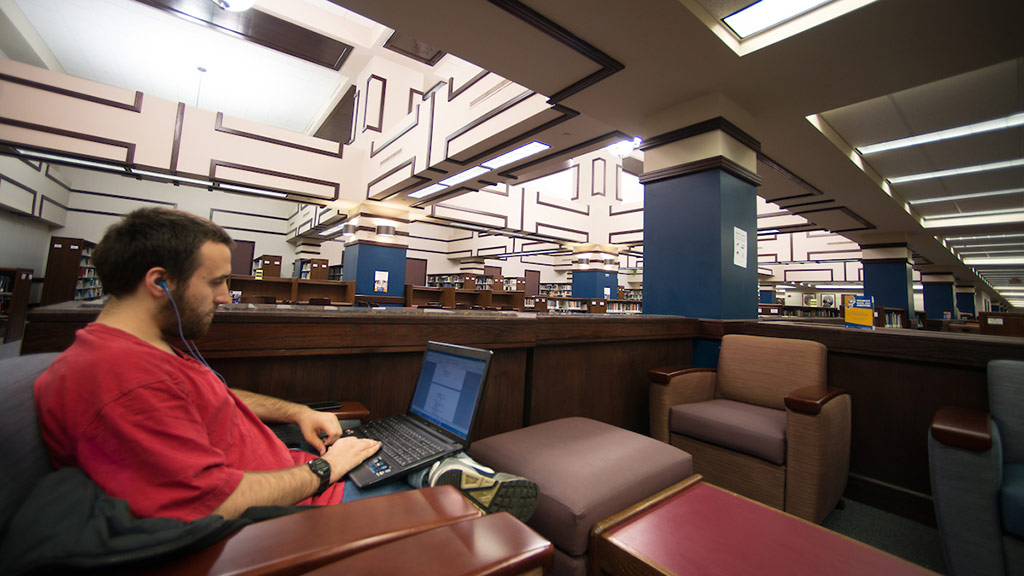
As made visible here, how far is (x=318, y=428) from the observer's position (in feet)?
3.86

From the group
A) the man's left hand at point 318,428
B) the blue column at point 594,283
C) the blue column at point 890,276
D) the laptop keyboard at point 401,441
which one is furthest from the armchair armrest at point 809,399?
the blue column at point 594,283

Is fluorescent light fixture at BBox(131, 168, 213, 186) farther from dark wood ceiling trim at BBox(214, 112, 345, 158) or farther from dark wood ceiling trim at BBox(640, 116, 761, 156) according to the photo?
dark wood ceiling trim at BBox(640, 116, 761, 156)

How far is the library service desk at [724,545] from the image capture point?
0.79m

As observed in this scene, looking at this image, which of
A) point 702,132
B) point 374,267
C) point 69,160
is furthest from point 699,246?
point 69,160

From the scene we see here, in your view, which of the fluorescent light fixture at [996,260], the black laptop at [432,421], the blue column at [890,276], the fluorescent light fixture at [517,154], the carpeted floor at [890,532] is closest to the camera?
the black laptop at [432,421]

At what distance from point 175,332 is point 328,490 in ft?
→ 1.66

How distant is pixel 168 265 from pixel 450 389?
785mm

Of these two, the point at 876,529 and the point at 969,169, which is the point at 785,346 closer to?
the point at 876,529

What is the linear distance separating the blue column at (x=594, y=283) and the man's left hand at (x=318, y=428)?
11.1 meters

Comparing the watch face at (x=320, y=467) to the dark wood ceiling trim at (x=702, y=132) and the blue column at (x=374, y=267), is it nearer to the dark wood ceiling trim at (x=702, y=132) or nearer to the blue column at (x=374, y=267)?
the dark wood ceiling trim at (x=702, y=132)

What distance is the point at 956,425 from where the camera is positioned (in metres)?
1.39

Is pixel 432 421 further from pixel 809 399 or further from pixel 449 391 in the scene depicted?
pixel 809 399

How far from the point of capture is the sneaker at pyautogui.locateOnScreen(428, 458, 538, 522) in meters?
0.92

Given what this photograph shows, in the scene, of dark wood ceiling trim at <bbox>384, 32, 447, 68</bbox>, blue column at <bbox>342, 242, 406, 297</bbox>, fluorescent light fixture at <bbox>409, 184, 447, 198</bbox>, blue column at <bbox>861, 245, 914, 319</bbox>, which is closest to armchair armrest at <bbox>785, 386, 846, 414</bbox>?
fluorescent light fixture at <bbox>409, 184, 447, 198</bbox>
